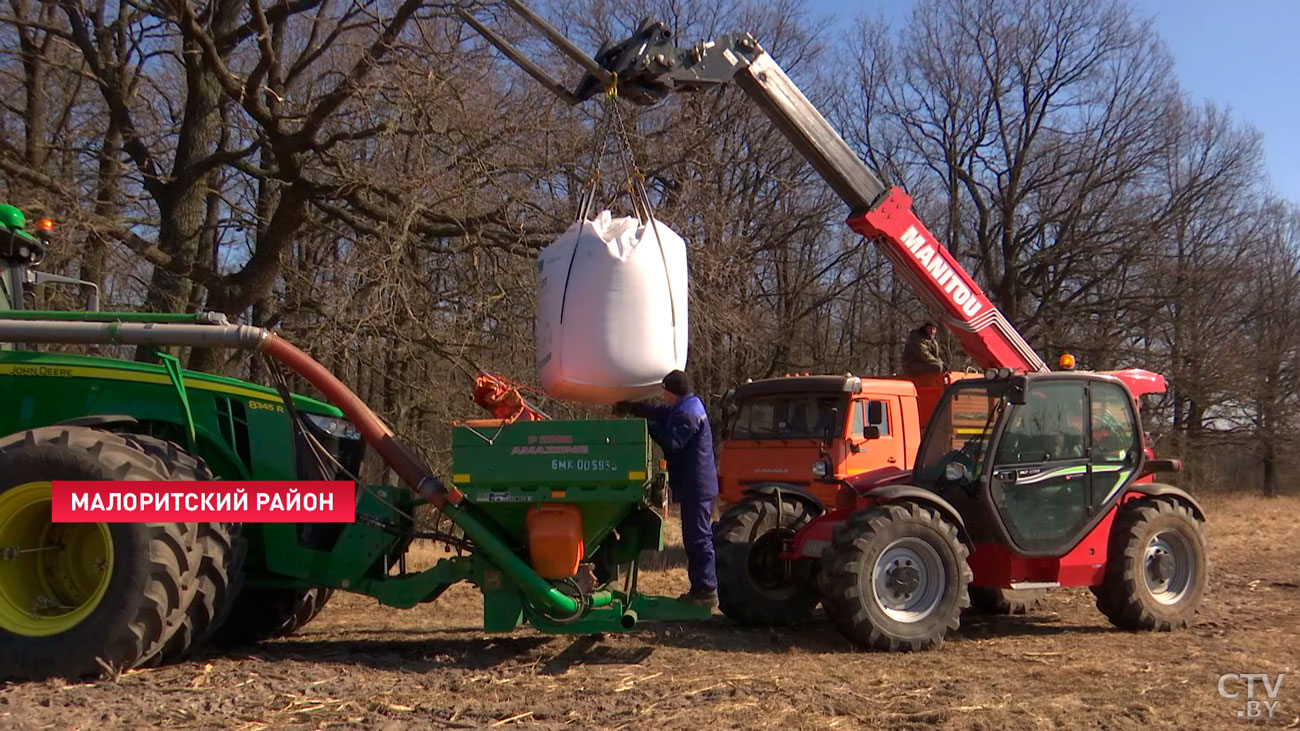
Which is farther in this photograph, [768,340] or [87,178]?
[768,340]

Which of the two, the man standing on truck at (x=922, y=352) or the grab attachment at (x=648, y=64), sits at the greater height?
the grab attachment at (x=648, y=64)

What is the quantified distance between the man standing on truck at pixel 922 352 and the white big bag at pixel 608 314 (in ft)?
19.5

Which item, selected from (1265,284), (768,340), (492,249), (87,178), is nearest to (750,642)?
(492,249)

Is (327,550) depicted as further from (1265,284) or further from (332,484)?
(1265,284)

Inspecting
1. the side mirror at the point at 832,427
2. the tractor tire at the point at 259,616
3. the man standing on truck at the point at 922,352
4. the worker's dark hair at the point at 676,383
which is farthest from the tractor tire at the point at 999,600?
the tractor tire at the point at 259,616

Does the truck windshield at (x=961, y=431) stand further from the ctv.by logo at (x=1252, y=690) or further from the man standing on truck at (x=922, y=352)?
the man standing on truck at (x=922, y=352)

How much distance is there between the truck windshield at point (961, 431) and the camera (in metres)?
7.85

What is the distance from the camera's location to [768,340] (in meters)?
22.0

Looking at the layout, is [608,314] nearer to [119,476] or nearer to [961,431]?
[119,476]

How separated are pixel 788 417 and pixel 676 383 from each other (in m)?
5.78

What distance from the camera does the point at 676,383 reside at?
6.23 m

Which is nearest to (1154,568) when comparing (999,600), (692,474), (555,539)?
(999,600)

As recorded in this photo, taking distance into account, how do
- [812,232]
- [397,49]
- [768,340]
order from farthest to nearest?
1. [812,232]
2. [768,340]
3. [397,49]

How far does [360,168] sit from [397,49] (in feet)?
4.49
